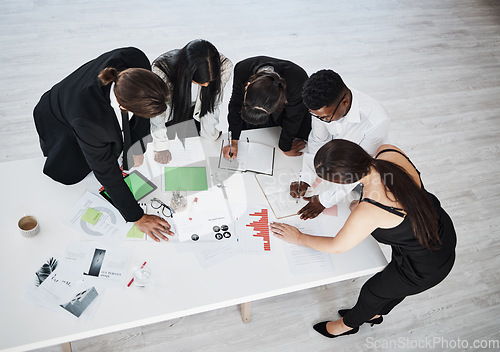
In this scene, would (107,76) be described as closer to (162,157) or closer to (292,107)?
(162,157)

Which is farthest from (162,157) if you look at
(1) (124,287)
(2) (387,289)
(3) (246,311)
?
(2) (387,289)

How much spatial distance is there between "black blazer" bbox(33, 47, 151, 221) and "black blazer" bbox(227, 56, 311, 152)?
0.51 meters

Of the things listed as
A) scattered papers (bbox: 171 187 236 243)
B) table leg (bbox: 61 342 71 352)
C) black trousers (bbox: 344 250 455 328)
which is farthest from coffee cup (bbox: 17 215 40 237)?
black trousers (bbox: 344 250 455 328)

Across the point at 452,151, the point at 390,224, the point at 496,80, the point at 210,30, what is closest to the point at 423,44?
the point at 496,80

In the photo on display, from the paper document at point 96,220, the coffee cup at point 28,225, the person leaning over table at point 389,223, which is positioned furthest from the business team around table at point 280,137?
the coffee cup at point 28,225

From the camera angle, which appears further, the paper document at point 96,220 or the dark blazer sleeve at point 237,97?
the dark blazer sleeve at point 237,97

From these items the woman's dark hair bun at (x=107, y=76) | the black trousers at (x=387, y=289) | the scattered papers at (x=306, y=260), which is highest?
the woman's dark hair bun at (x=107, y=76)

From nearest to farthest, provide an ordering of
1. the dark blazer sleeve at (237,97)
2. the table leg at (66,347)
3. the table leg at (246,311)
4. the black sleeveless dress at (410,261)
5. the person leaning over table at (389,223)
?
the person leaning over table at (389,223) → the black sleeveless dress at (410,261) → the table leg at (66,347) → the dark blazer sleeve at (237,97) → the table leg at (246,311)

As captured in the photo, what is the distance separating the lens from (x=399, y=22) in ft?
15.5

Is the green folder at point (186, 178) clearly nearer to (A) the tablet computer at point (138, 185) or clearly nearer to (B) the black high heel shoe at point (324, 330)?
(A) the tablet computer at point (138, 185)

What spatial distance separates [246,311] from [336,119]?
1216mm

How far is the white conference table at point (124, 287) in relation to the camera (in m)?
1.56

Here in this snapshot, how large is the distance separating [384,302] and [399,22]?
3.81m

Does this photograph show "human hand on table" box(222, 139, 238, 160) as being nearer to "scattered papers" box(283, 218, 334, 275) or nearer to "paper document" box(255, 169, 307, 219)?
"paper document" box(255, 169, 307, 219)
